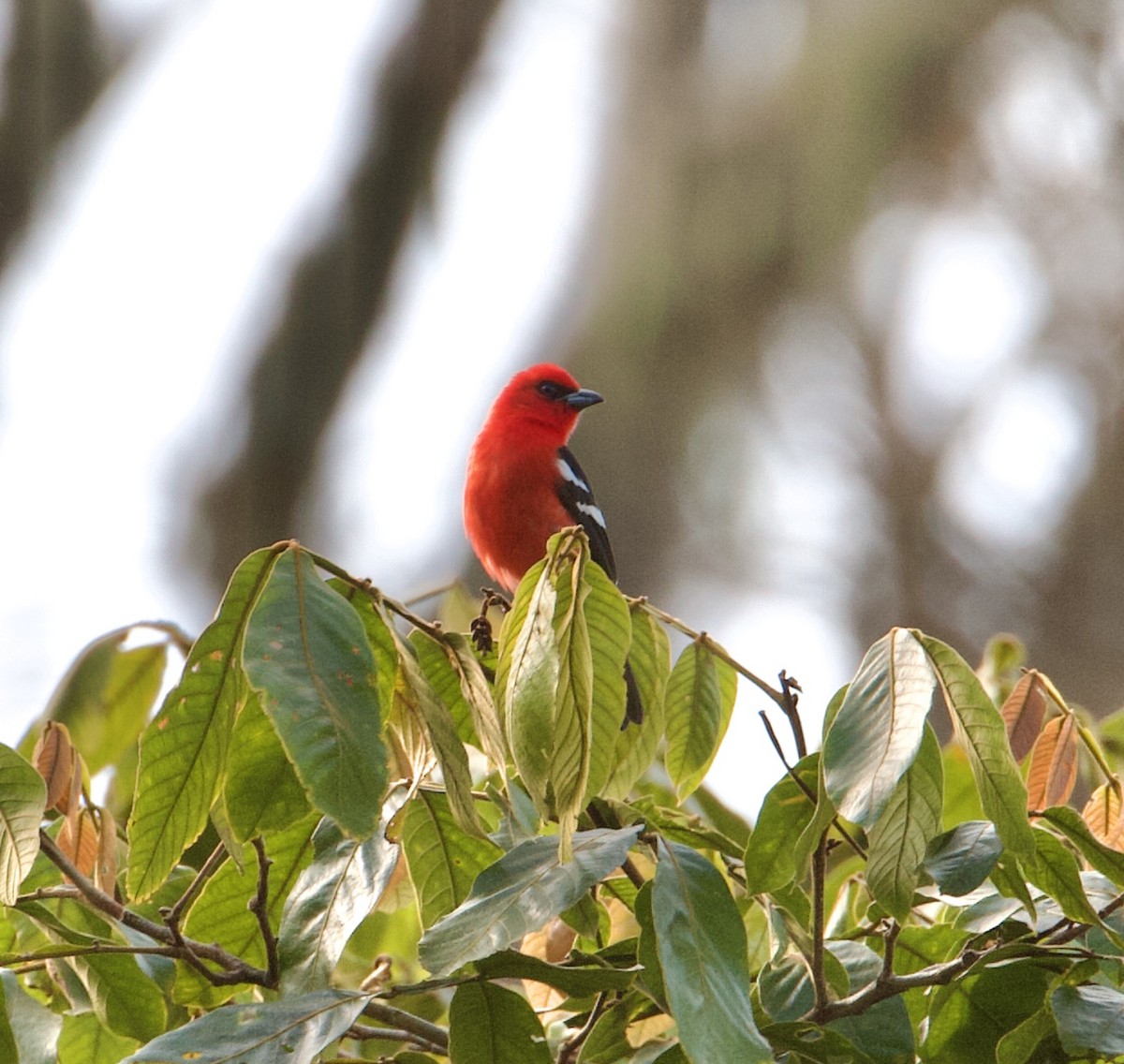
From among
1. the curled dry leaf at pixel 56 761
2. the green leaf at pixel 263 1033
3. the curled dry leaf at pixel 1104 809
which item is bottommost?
the curled dry leaf at pixel 1104 809

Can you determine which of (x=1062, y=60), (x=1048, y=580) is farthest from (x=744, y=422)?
(x=1062, y=60)

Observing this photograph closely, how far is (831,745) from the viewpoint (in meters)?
1.19

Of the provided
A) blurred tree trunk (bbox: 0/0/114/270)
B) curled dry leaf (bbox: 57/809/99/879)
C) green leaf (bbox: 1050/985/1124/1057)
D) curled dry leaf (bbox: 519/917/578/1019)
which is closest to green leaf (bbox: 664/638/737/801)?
curled dry leaf (bbox: 519/917/578/1019)

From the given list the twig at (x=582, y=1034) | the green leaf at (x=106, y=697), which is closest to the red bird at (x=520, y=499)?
the green leaf at (x=106, y=697)

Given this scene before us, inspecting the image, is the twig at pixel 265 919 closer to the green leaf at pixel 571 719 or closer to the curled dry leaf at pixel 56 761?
the green leaf at pixel 571 719

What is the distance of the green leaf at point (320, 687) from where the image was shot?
1092 millimetres

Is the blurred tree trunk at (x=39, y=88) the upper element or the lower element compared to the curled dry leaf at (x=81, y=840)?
upper

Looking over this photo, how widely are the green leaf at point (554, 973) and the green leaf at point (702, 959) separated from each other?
0.30 ft

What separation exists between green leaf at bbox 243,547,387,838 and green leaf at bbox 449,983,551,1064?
22 centimetres

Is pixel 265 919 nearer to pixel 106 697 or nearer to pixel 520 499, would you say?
pixel 106 697

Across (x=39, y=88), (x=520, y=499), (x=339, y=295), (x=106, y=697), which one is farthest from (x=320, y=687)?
(x=39, y=88)

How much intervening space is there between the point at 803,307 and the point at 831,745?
9.32 metres

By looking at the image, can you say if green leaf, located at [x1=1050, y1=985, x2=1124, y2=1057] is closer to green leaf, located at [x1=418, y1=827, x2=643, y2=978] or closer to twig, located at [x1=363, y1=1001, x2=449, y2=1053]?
green leaf, located at [x1=418, y1=827, x2=643, y2=978]

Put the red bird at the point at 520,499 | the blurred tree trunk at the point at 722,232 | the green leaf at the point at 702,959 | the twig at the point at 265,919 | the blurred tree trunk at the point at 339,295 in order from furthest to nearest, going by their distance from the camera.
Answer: the blurred tree trunk at the point at 722,232 → the blurred tree trunk at the point at 339,295 → the red bird at the point at 520,499 → the twig at the point at 265,919 → the green leaf at the point at 702,959
